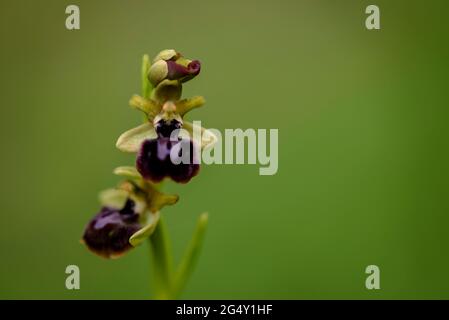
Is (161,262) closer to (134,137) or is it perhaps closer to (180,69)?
(134,137)

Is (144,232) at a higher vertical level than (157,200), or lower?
lower

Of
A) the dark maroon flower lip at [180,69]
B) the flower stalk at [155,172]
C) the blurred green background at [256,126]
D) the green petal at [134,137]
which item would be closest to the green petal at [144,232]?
the flower stalk at [155,172]

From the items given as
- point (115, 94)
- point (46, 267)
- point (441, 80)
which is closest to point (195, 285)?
point (46, 267)

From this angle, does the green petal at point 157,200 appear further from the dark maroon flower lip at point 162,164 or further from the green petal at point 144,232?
the dark maroon flower lip at point 162,164

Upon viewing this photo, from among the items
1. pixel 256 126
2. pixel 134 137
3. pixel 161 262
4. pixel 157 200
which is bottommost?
pixel 161 262

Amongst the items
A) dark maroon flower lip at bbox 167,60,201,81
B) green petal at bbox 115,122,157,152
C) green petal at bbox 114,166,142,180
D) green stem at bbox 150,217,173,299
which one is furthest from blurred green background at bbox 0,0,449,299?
dark maroon flower lip at bbox 167,60,201,81

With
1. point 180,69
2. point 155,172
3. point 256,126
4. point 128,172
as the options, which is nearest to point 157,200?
point 128,172

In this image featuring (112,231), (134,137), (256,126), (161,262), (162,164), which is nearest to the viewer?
(162,164)
